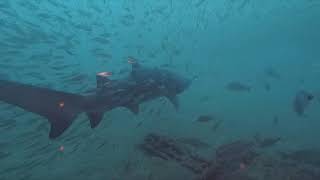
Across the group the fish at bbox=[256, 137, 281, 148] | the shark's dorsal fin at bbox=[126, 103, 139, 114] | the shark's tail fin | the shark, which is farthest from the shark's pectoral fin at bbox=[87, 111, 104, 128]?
the fish at bbox=[256, 137, 281, 148]

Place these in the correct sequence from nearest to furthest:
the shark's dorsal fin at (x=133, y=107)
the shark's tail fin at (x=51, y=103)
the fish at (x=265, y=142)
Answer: the shark's tail fin at (x=51, y=103)
the shark's dorsal fin at (x=133, y=107)
the fish at (x=265, y=142)

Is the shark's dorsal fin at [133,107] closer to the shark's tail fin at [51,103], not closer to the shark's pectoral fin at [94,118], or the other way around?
the shark's pectoral fin at [94,118]

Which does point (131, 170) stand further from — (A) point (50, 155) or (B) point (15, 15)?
(B) point (15, 15)

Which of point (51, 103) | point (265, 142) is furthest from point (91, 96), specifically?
point (265, 142)

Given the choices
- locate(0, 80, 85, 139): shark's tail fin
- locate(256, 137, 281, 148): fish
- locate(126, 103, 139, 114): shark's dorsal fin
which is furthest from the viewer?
locate(256, 137, 281, 148): fish

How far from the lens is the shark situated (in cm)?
573

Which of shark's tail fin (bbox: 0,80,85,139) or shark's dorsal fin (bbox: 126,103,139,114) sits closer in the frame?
shark's tail fin (bbox: 0,80,85,139)

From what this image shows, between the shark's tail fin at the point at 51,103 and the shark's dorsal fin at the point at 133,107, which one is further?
the shark's dorsal fin at the point at 133,107

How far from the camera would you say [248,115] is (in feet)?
44.4

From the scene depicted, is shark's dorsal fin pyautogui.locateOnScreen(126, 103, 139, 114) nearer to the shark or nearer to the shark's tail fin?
the shark

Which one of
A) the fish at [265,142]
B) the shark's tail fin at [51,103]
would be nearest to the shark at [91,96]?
the shark's tail fin at [51,103]

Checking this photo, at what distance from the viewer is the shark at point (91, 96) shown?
18.8 ft

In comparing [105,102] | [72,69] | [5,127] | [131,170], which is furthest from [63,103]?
[72,69]

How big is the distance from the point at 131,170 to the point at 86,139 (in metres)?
2.32
